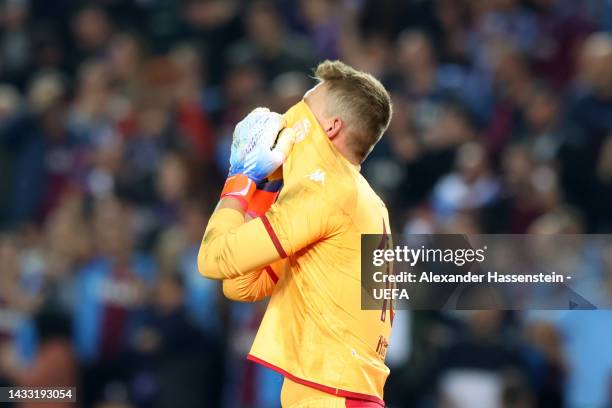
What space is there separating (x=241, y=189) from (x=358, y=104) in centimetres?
42

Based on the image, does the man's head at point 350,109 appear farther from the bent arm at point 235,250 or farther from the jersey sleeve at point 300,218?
the bent arm at point 235,250

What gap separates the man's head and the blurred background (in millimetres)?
2754

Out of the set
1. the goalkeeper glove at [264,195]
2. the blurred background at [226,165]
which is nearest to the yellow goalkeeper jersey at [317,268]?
the goalkeeper glove at [264,195]

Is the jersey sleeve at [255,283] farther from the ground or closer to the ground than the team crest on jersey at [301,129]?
closer to the ground

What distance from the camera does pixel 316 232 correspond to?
334 cm

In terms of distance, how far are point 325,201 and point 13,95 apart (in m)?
6.15

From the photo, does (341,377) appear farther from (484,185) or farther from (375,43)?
(375,43)

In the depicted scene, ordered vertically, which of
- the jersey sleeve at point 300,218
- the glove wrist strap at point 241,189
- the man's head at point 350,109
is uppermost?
the man's head at point 350,109

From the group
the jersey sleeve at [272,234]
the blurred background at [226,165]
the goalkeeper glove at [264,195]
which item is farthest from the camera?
the blurred background at [226,165]

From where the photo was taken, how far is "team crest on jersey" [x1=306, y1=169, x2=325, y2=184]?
11.1ft

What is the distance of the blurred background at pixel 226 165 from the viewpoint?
6508 millimetres

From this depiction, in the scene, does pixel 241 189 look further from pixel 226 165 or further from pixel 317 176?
pixel 226 165

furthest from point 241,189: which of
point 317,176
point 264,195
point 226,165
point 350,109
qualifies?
point 226,165

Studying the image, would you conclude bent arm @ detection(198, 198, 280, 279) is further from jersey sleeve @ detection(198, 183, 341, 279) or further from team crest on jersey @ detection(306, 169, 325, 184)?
team crest on jersey @ detection(306, 169, 325, 184)
